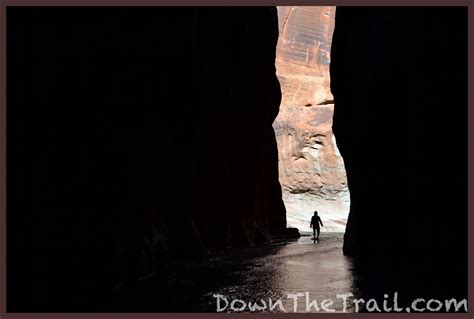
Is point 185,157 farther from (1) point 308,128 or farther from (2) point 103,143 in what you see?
(1) point 308,128

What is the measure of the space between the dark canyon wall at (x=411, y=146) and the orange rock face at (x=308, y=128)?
31.6 metres

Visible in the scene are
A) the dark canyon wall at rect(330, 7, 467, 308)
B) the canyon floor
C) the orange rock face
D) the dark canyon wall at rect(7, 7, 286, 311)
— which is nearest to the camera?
the dark canyon wall at rect(7, 7, 286, 311)

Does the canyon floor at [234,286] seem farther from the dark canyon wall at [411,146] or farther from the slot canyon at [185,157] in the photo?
the dark canyon wall at [411,146]

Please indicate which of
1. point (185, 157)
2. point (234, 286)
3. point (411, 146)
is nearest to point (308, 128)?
point (185, 157)

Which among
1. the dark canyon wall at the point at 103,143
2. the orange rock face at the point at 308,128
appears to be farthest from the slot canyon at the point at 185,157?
the orange rock face at the point at 308,128

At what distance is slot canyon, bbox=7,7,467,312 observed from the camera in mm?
6797

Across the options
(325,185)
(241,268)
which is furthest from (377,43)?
(325,185)

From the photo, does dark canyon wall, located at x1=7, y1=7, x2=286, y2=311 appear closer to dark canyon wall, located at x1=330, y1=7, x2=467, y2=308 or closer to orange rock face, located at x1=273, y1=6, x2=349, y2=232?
dark canyon wall, located at x1=330, y1=7, x2=467, y2=308

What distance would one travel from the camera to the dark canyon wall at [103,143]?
6.53m

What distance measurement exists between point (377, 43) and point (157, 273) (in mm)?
7651

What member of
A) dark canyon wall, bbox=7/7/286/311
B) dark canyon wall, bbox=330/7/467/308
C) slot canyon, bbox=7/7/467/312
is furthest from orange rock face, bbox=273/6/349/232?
dark canyon wall, bbox=7/7/286/311

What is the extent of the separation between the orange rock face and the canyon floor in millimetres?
34920

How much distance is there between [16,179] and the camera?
20.7ft

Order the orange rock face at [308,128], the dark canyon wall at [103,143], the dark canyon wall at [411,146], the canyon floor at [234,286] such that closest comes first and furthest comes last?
the dark canyon wall at [103,143] < the canyon floor at [234,286] < the dark canyon wall at [411,146] < the orange rock face at [308,128]
